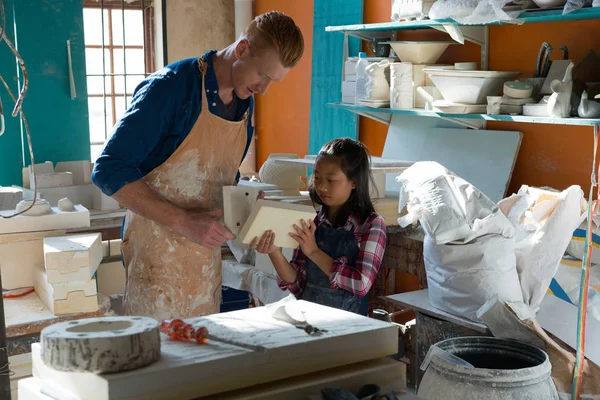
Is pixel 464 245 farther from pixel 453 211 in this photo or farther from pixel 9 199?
pixel 9 199

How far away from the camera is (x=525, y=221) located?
319cm

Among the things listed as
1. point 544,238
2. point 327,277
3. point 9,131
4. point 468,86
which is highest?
point 468,86

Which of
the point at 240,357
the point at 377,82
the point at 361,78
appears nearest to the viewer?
the point at 240,357

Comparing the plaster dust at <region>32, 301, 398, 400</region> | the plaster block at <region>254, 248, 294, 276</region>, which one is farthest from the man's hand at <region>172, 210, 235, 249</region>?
the plaster block at <region>254, 248, 294, 276</region>

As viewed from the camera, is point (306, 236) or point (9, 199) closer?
point (306, 236)

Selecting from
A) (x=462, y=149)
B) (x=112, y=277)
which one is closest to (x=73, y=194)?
(x=112, y=277)

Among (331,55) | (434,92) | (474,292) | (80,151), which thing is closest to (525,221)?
(474,292)

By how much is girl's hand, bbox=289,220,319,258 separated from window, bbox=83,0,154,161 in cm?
389

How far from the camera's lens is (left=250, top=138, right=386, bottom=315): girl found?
9.17 ft

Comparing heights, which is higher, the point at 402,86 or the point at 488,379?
the point at 402,86

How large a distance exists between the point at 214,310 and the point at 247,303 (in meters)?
1.84

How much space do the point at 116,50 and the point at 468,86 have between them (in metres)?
3.67

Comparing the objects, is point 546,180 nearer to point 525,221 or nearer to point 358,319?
point 525,221

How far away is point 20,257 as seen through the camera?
3072 mm
